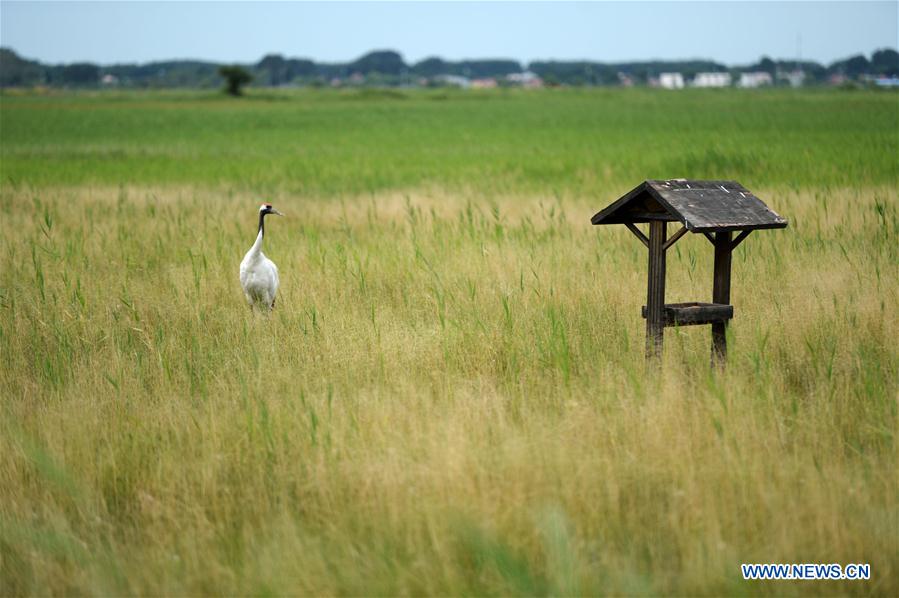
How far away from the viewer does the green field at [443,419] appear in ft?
12.0

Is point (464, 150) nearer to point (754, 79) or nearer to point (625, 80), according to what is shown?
point (754, 79)

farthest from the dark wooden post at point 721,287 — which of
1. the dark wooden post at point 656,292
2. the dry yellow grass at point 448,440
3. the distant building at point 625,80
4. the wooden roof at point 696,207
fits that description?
the distant building at point 625,80

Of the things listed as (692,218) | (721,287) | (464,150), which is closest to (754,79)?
(464,150)

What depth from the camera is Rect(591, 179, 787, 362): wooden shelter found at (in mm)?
5281

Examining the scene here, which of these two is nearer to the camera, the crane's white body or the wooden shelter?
the wooden shelter

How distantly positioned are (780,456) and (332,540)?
2.28 m

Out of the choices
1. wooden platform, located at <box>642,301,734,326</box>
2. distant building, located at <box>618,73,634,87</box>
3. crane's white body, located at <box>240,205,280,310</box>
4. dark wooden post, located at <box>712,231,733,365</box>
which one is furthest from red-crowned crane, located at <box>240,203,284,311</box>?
distant building, located at <box>618,73,634,87</box>

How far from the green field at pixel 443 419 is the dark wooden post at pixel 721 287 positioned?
20cm

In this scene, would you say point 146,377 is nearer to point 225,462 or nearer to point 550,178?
point 225,462

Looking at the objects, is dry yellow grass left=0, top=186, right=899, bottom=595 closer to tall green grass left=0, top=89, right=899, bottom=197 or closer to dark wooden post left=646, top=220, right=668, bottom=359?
dark wooden post left=646, top=220, right=668, bottom=359

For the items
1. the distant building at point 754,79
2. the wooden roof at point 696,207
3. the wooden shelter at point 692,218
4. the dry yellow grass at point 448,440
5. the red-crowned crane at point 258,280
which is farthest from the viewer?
the distant building at point 754,79

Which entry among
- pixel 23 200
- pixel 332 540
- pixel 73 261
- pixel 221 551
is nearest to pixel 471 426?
pixel 332 540

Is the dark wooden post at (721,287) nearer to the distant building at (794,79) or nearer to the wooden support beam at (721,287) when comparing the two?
the wooden support beam at (721,287)

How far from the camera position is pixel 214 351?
6.52 m
